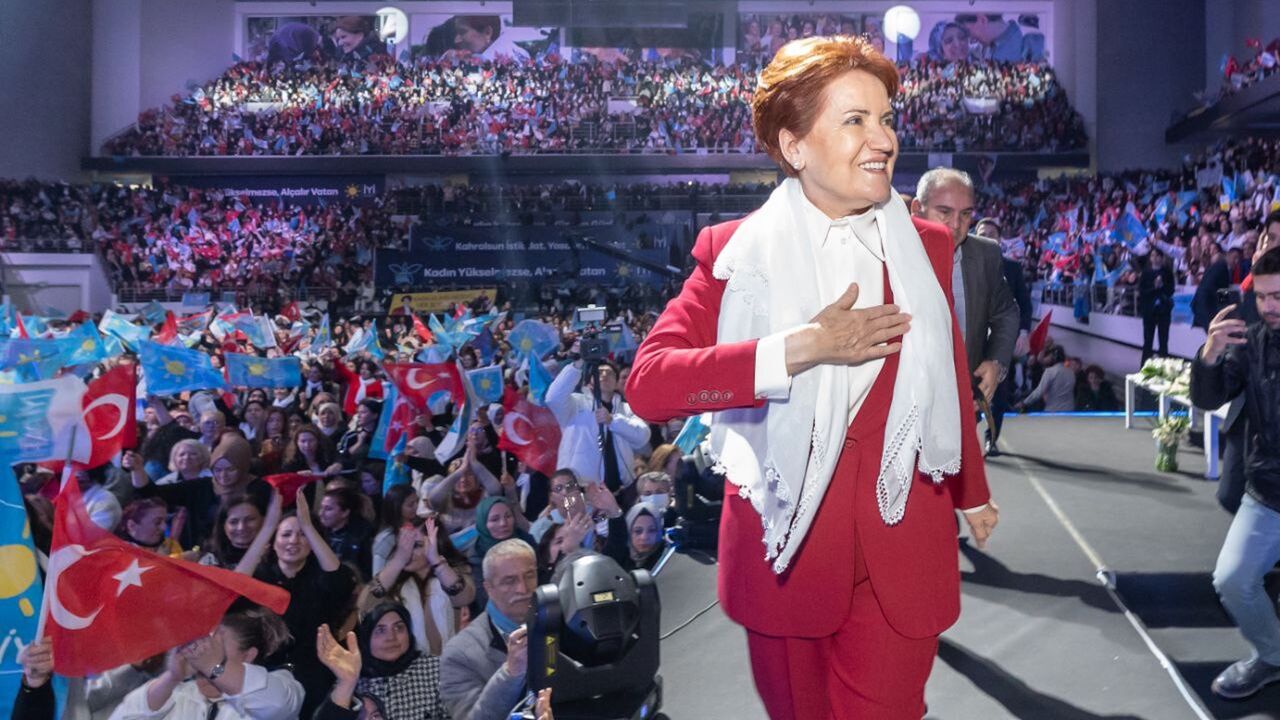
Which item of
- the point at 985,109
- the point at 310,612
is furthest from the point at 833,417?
the point at 985,109

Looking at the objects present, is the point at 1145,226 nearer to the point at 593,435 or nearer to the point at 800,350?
the point at 593,435

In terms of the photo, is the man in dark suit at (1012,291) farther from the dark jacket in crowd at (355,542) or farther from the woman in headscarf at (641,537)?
the dark jacket in crowd at (355,542)

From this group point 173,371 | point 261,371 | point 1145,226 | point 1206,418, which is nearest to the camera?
point 1206,418

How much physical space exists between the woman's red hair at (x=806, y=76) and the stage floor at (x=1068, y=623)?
174 centimetres

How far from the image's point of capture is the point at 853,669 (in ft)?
4.97

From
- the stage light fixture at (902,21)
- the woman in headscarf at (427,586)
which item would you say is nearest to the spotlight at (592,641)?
the woman in headscarf at (427,586)

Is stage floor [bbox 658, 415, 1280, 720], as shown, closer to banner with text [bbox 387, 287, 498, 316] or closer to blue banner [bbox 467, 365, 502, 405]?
blue banner [bbox 467, 365, 502, 405]

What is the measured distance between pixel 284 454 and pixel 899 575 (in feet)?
19.7

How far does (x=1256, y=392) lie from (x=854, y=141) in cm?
184

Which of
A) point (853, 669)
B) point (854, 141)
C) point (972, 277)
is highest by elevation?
point (854, 141)

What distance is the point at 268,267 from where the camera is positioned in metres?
23.2

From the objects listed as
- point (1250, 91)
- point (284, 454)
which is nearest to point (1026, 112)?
point (1250, 91)

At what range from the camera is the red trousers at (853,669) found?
1503 mm

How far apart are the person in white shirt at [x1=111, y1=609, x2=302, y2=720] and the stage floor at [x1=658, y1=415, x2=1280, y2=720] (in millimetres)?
1249
